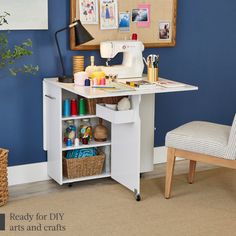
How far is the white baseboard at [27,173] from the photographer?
12.0ft

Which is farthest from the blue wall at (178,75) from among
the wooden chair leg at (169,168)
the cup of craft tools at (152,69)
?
the wooden chair leg at (169,168)

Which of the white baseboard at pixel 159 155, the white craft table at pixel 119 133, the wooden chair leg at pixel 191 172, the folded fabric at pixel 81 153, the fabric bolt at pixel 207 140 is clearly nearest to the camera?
the fabric bolt at pixel 207 140

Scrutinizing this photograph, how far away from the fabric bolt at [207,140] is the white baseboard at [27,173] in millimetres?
903

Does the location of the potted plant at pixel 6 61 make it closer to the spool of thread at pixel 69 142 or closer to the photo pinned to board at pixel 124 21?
the spool of thread at pixel 69 142

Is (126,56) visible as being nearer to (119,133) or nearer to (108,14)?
(108,14)

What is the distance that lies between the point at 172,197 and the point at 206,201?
211 mm

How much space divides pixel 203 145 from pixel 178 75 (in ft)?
3.26

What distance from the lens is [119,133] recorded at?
3.59 m

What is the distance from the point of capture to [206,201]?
11.3 feet

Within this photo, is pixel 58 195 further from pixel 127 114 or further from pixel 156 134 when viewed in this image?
pixel 156 134

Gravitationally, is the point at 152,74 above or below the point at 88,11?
below

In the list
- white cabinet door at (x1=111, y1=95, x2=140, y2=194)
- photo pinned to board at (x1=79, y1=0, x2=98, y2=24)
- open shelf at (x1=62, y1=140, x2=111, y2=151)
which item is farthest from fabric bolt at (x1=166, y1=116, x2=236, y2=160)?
photo pinned to board at (x1=79, y1=0, x2=98, y2=24)

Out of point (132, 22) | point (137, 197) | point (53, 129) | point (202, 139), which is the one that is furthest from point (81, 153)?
point (132, 22)

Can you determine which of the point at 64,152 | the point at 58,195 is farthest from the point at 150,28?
the point at 58,195
